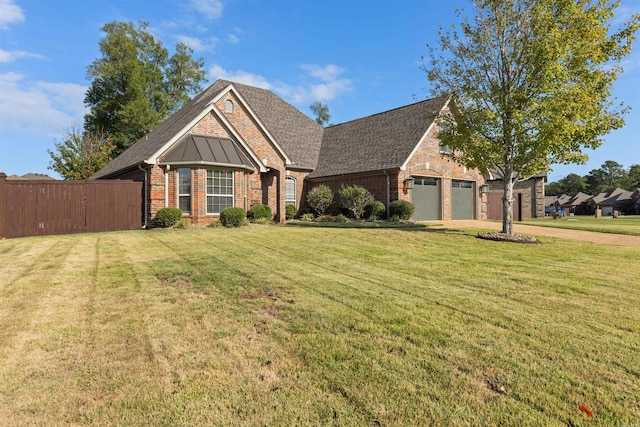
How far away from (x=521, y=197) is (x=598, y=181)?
108m

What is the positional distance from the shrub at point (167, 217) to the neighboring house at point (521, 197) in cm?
2029

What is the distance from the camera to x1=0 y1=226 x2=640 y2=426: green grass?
2.40m

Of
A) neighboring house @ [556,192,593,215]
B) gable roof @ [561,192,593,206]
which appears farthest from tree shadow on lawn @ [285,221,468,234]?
gable roof @ [561,192,593,206]

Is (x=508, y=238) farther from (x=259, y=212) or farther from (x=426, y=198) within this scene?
(x=259, y=212)

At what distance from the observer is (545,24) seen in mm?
11055

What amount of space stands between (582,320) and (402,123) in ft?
63.4

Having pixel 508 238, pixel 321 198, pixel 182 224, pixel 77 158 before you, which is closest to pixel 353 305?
pixel 508 238

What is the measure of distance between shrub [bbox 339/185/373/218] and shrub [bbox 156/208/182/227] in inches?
345

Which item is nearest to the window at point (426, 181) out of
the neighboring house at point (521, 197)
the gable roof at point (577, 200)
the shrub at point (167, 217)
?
the neighboring house at point (521, 197)

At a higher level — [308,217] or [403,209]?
[403,209]

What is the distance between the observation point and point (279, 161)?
2017 cm

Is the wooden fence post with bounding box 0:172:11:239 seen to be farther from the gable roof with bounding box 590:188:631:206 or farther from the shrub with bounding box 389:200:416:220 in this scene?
the gable roof with bounding box 590:188:631:206

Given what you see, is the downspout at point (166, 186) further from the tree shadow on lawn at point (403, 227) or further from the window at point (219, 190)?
the tree shadow on lawn at point (403, 227)

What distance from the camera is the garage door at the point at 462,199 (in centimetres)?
2207
